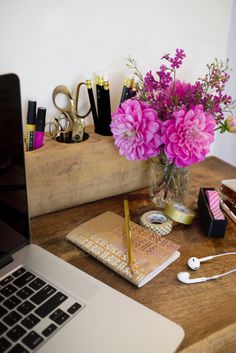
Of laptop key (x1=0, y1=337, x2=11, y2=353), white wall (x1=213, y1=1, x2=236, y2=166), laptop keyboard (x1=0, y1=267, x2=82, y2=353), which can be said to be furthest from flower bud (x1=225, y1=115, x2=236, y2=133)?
laptop key (x1=0, y1=337, x2=11, y2=353)

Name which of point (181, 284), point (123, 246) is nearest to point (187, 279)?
point (181, 284)

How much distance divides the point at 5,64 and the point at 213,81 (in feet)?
1.38

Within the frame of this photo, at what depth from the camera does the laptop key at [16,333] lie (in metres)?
0.46

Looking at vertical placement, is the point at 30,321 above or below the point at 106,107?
below

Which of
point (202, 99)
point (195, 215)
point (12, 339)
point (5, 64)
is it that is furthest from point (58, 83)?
point (12, 339)

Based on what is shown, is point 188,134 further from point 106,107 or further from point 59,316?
point 59,316

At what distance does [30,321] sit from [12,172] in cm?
23

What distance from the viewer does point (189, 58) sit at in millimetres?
958

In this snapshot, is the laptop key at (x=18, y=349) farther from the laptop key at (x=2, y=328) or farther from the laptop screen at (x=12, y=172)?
the laptop screen at (x=12, y=172)

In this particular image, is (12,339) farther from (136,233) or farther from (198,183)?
(198,183)

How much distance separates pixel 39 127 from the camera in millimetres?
707

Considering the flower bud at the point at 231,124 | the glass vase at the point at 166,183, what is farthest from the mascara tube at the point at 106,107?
the flower bud at the point at 231,124

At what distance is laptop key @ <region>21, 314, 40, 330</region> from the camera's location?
0.48 meters

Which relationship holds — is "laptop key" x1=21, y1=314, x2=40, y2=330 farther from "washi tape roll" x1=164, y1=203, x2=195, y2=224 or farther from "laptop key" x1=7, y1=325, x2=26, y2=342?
"washi tape roll" x1=164, y1=203, x2=195, y2=224
